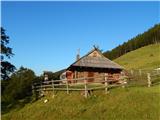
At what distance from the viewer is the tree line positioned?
12510cm

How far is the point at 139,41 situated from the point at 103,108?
110 metres

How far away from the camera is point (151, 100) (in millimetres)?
22156

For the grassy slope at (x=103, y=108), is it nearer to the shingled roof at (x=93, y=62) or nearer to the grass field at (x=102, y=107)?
the grass field at (x=102, y=107)

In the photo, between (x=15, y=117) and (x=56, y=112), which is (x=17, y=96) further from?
(x=56, y=112)

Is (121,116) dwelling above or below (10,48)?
below

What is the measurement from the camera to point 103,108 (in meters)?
22.9

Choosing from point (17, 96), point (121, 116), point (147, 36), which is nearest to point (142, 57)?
point (147, 36)

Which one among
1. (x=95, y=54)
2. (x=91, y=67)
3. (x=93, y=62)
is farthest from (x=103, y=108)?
(x=95, y=54)

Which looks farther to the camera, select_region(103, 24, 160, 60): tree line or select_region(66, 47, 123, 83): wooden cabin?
select_region(103, 24, 160, 60): tree line

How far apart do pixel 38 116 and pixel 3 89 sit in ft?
52.1

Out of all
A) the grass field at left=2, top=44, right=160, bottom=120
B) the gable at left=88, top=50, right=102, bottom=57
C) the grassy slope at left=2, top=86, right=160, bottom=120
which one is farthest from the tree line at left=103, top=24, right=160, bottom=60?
the grassy slope at left=2, top=86, right=160, bottom=120

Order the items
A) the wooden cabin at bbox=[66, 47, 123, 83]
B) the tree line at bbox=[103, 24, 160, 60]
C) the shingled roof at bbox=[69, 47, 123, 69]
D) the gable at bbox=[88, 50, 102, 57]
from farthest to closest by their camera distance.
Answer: the tree line at bbox=[103, 24, 160, 60], the gable at bbox=[88, 50, 102, 57], the wooden cabin at bbox=[66, 47, 123, 83], the shingled roof at bbox=[69, 47, 123, 69]

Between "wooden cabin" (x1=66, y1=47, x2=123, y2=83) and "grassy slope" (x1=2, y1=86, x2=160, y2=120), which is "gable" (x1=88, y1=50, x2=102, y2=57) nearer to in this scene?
"wooden cabin" (x1=66, y1=47, x2=123, y2=83)

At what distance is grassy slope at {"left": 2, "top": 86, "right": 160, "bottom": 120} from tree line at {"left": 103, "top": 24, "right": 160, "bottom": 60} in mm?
95970
